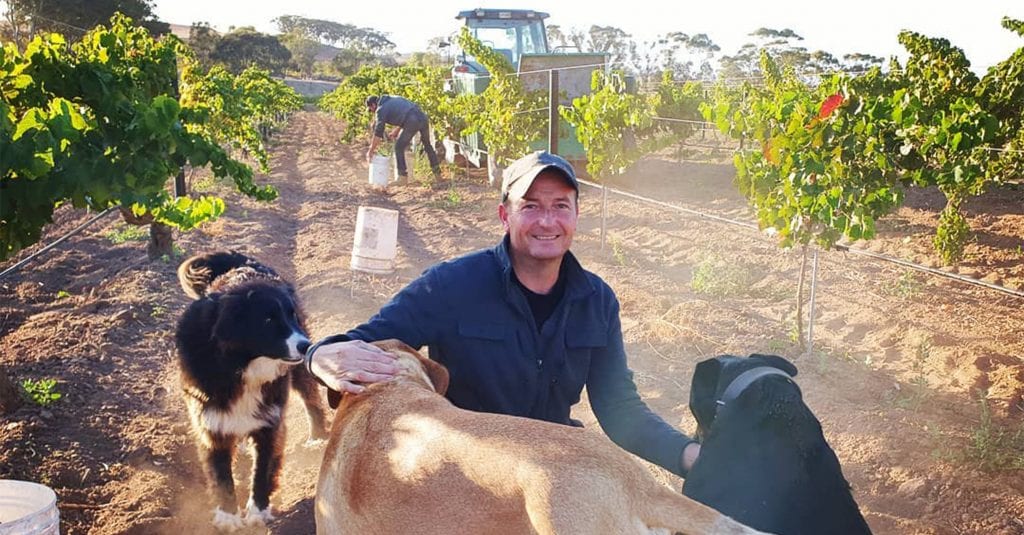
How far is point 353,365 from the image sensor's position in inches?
86.0

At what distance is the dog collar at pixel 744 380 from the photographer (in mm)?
2154

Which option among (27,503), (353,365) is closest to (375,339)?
(353,365)

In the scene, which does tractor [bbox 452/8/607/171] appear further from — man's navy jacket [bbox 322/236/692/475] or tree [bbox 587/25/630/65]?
tree [bbox 587/25/630/65]

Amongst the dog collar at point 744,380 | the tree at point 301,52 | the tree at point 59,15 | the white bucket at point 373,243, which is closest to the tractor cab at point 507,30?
the white bucket at point 373,243

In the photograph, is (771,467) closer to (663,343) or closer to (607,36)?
(663,343)

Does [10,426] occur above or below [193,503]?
above

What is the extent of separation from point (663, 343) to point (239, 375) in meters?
3.51

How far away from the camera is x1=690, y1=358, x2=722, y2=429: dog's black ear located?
95.0 inches

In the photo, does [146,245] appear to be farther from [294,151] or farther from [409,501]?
[294,151]

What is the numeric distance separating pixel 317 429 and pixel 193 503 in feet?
3.32

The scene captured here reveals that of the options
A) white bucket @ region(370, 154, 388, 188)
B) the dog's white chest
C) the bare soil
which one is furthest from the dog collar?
white bucket @ region(370, 154, 388, 188)

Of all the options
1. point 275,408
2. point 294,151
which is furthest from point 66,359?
point 294,151

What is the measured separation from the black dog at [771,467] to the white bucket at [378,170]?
13.5 m

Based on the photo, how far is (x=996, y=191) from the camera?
12.1m
